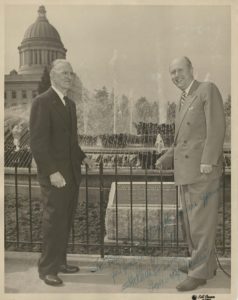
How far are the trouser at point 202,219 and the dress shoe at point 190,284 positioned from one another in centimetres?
3

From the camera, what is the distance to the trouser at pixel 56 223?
2604 mm

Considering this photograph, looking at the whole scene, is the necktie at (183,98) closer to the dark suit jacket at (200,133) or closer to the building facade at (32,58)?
the dark suit jacket at (200,133)

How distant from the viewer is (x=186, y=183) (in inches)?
103

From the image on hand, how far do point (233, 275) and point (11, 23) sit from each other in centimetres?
217

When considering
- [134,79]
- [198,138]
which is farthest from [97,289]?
[134,79]

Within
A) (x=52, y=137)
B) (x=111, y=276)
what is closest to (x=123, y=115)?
(x=52, y=137)

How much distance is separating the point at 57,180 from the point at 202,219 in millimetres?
938

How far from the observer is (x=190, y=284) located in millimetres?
2646

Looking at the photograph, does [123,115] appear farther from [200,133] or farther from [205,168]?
[205,168]

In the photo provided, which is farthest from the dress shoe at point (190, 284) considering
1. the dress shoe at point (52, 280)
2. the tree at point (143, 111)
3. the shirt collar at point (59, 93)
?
the shirt collar at point (59, 93)

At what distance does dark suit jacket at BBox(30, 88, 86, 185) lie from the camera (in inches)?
101

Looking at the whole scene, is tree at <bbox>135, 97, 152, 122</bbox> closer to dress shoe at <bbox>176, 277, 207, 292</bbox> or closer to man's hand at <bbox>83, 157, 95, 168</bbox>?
man's hand at <bbox>83, 157, 95, 168</bbox>

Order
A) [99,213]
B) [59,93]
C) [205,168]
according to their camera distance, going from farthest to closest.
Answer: [99,213], [59,93], [205,168]

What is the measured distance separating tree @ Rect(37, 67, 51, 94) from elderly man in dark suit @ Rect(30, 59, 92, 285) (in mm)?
30
